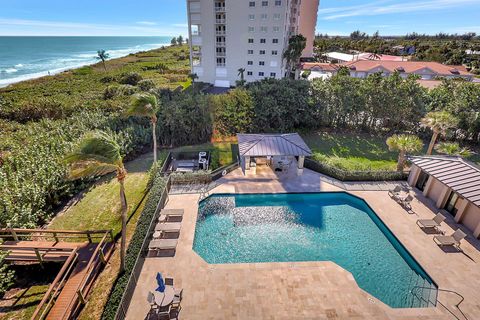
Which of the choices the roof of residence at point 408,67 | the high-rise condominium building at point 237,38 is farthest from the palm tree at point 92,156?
the roof of residence at point 408,67

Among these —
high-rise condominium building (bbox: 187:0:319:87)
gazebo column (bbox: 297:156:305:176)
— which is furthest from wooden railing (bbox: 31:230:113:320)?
high-rise condominium building (bbox: 187:0:319:87)

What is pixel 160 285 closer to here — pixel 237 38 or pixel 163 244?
pixel 163 244

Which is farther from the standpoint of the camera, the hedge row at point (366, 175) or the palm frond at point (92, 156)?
the hedge row at point (366, 175)

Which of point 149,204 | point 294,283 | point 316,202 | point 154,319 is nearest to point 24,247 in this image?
point 149,204

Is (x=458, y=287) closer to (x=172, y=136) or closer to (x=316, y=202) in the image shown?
(x=316, y=202)

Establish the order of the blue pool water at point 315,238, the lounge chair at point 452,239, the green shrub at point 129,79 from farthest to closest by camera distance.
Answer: the green shrub at point 129,79
the lounge chair at point 452,239
the blue pool water at point 315,238

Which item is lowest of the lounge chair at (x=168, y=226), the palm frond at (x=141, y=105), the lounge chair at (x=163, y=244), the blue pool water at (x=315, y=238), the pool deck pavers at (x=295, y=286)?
the blue pool water at (x=315, y=238)

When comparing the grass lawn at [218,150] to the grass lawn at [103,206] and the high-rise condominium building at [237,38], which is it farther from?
the high-rise condominium building at [237,38]

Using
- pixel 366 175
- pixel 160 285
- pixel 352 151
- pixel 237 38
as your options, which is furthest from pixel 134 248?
pixel 237 38
